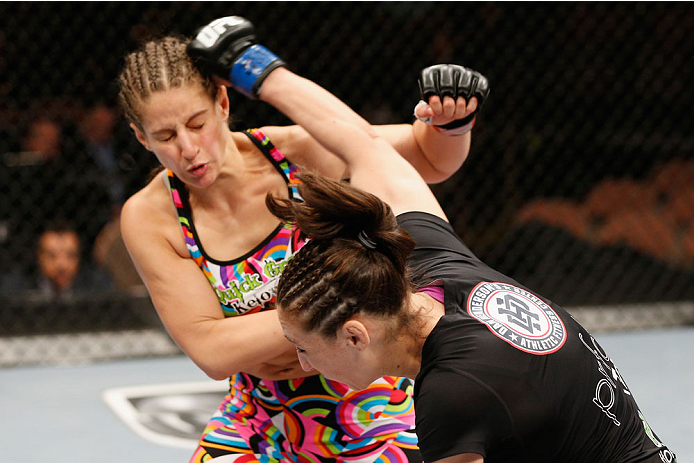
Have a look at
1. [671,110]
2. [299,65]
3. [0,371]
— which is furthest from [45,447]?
[671,110]

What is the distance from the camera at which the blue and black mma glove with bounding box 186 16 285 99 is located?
1.31 m

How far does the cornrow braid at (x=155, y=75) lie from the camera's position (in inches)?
Result: 49.7

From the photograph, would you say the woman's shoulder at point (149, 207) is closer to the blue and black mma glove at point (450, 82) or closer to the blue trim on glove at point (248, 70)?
the blue trim on glove at point (248, 70)

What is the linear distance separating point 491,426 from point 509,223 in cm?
318

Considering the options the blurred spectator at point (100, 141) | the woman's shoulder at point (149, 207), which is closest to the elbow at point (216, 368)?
the woman's shoulder at point (149, 207)

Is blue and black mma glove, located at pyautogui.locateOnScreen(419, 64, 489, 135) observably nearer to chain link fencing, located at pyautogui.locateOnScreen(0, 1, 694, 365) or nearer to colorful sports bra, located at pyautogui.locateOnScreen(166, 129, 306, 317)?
colorful sports bra, located at pyautogui.locateOnScreen(166, 129, 306, 317)

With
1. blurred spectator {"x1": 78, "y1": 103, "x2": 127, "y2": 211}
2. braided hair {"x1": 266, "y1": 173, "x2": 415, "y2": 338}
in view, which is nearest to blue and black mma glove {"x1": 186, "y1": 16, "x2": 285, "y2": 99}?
braided hair {"x1": 266, "y1": 173, "x2": 415, "y2": 338}

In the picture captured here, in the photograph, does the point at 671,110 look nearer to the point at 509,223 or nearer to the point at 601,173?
the point at 601,173

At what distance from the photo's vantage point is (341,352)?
3.35ft

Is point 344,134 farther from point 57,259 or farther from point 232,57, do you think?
point 57,259

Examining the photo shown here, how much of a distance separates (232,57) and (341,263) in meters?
0.50

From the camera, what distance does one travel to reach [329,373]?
1066mm

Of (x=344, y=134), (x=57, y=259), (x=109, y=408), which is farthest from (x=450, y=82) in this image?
(x=57, y=259)

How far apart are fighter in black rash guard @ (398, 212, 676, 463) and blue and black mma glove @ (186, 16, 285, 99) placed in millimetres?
490
